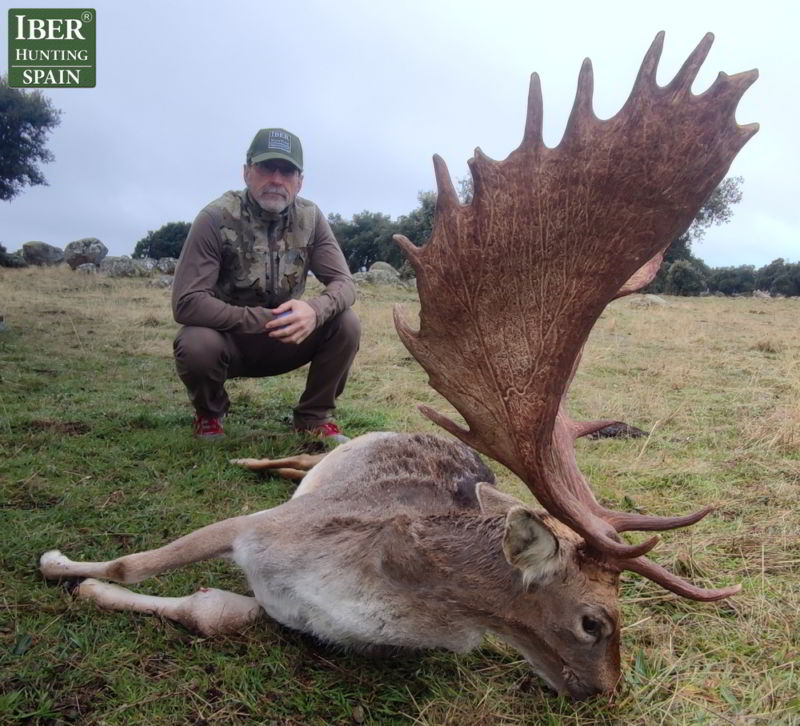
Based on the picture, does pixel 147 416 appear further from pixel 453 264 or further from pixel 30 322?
pixel 30 322

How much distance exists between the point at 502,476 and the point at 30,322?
34.5 feet

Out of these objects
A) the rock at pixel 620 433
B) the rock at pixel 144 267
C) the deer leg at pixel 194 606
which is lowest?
the deer leg at pixel 194 606

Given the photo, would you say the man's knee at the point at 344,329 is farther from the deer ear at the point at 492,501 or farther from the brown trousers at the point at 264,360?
the deer ear at the point at 492,501

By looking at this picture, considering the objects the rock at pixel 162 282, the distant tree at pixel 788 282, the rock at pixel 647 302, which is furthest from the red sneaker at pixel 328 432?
the distant tree at pixel 788 282

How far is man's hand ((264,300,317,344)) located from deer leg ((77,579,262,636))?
242 cm

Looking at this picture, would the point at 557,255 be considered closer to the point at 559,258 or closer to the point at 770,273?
the point at 559,258

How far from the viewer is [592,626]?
8.42ft

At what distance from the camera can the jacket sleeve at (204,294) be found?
5367 mm

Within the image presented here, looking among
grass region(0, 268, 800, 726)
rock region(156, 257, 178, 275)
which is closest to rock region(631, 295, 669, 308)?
grass region(0, 268, 800, 726)

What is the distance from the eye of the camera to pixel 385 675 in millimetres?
2781

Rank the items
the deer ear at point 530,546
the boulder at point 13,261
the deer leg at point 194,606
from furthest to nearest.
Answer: the boulder at point 13,261 → the deer leg at point 194,606 → the deer ear at point 530,546

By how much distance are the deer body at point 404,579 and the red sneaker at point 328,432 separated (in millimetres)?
2402

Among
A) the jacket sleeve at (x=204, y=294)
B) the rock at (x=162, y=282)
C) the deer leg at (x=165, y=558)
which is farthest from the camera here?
the rock at (x=162, y=282)

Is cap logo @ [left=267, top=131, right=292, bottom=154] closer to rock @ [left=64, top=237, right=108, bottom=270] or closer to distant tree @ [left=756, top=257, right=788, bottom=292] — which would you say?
rock @ [left=64, top=237, right=108, bottom=270]
